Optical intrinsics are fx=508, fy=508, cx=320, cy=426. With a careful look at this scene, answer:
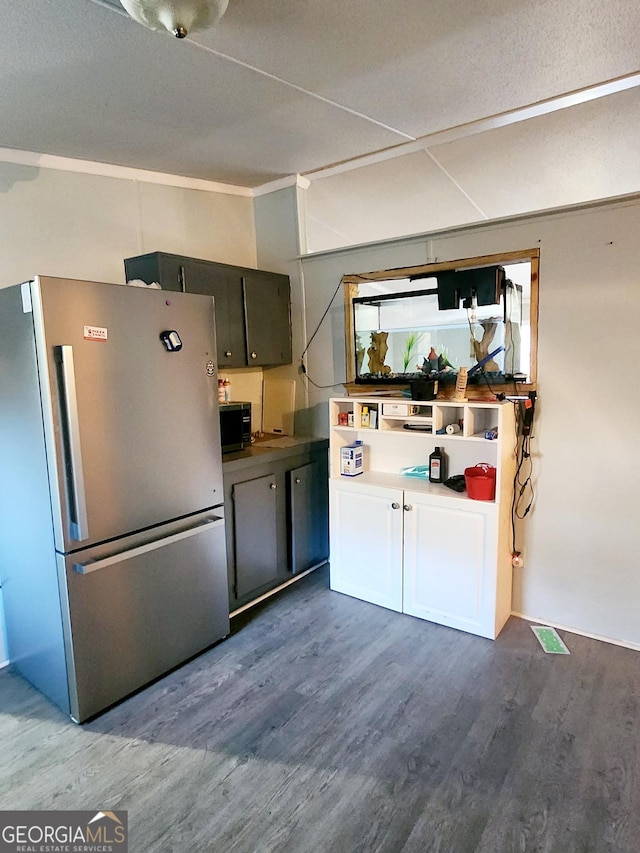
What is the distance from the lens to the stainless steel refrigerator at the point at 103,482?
1.96 m

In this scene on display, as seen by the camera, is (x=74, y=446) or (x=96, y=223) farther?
(x=96, y=223)

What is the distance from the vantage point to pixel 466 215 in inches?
139

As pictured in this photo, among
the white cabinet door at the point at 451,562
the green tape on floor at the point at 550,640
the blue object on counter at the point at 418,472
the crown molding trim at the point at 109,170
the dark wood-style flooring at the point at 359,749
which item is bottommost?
the dark wood-style flooring at the point at 359,749

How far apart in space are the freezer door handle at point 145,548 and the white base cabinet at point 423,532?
0.88m

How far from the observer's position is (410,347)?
3131 mm

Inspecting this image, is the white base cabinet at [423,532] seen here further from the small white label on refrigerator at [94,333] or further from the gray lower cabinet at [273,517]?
the small white label on refrigerator at [94,333]

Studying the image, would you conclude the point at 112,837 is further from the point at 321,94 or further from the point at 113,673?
the point at 321,94

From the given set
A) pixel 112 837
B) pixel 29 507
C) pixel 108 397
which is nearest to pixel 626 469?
pixel 108 397

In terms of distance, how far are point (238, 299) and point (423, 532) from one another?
1812 millimetres

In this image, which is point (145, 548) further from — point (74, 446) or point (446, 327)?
point (446, 327)

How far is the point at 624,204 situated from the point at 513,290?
1.97 ft

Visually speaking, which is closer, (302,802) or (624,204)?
(302,802)

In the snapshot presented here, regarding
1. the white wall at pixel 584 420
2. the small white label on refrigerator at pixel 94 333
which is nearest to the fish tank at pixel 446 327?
the white wall at pixel 584 420

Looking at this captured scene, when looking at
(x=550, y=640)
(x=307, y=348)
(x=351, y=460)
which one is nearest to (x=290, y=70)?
(x=307, y=348)
